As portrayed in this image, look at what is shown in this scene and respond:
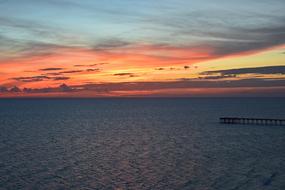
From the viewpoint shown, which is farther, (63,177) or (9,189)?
(63,177)

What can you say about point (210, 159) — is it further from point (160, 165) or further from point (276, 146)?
point (276, 146)

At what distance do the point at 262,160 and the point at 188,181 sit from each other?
15.0 meters

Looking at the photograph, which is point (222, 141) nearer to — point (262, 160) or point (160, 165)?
point (262, 160)

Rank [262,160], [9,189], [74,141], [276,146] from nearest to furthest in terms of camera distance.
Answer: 1. [9,189]
2. [262,160]
3. [276,146]
4. [74,141]

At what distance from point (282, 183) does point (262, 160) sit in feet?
37.9

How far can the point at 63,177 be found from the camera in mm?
38312

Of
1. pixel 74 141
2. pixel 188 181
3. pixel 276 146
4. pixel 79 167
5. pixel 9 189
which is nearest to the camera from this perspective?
pixel 9 189

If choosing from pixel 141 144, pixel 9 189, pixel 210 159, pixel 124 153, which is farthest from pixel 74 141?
pixel 9 189

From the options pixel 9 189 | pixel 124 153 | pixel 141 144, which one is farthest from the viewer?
pixel 141 144

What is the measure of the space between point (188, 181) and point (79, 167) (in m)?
14.3

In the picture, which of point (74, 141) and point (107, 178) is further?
point (74, 141)

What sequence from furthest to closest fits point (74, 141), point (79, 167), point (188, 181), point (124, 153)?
point (74, 141) → point (124, 153) → point (79, 167) → point (188, 181)

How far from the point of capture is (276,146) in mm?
58375

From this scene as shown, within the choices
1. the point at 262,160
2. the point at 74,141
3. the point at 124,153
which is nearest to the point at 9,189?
the point at 124,153
